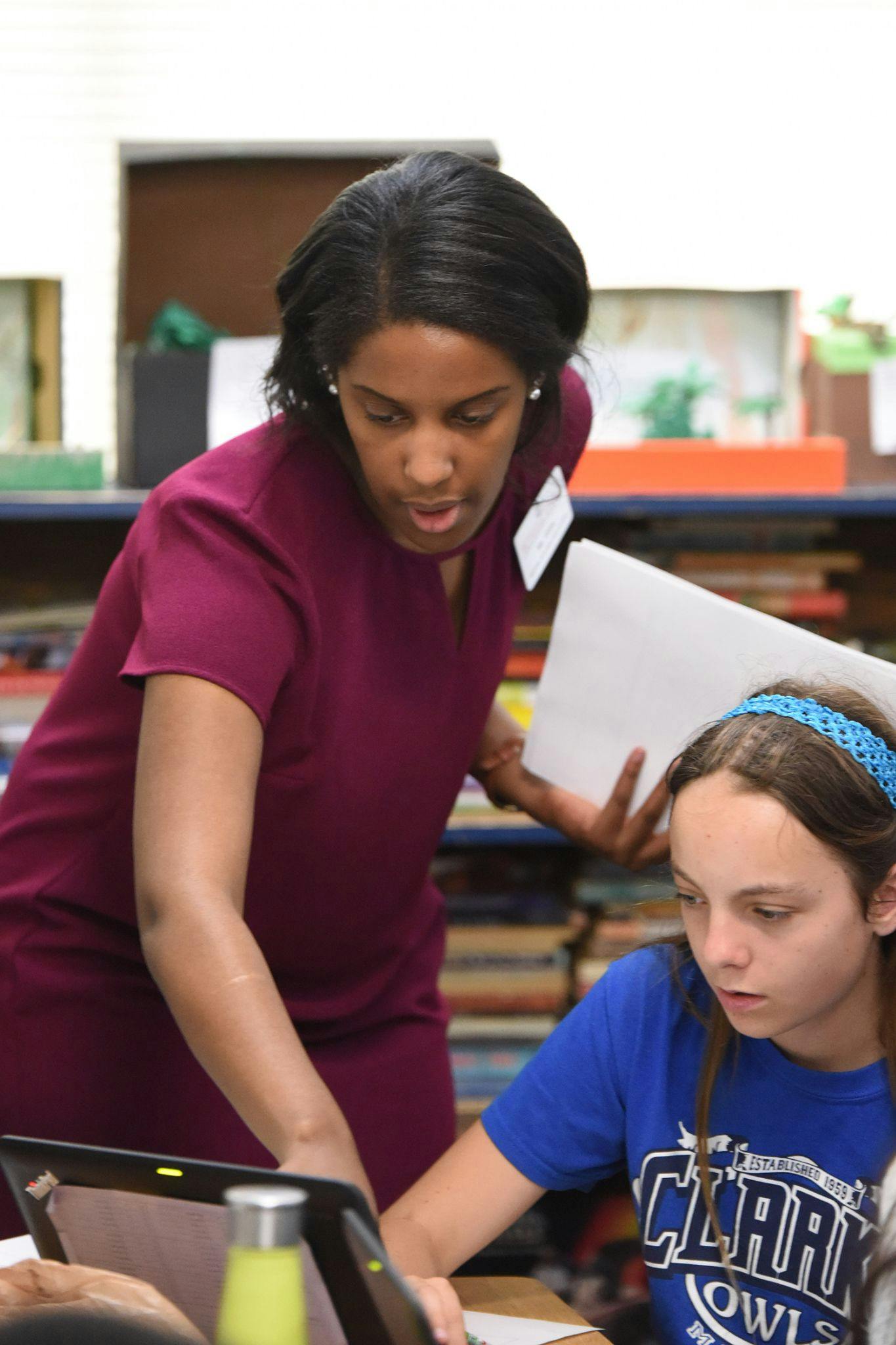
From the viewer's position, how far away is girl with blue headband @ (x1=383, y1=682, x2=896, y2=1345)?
3.31 ft

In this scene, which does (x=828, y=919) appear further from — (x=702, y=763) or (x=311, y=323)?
(x=311, y=323)

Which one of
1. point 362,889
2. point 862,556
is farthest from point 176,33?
point 362,889

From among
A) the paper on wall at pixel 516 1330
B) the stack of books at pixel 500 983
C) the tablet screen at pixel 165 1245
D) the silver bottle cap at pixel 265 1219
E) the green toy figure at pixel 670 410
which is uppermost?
the green toy figure at pixel 670 410

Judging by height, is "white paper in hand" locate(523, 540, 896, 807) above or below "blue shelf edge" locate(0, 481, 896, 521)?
below

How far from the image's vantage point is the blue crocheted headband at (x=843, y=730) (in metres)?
1.05

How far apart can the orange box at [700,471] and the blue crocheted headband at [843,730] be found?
113 centimetres

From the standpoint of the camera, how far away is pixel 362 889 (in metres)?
1.23

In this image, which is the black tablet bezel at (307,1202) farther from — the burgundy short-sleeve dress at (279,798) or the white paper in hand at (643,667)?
the white paper in hand at (643,667)

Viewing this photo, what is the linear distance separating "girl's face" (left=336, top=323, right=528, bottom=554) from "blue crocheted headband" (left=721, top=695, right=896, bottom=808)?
26 cm

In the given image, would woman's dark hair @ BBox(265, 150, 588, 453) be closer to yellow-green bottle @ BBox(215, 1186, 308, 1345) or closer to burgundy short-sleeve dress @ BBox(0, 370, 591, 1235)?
burgundy short-sleeve dress @ BBox(0, 370, 591, 1235)

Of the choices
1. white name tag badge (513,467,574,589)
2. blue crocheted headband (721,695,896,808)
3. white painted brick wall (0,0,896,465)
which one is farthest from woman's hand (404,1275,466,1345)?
white painted brick wall (0,0,896,465)

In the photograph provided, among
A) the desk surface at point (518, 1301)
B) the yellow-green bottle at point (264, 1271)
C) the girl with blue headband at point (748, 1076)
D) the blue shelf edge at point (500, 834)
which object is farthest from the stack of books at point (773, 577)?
the yellow-green bottle at point (264, 1271)

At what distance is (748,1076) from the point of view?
1.10 m

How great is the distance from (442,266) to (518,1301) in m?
0.71
